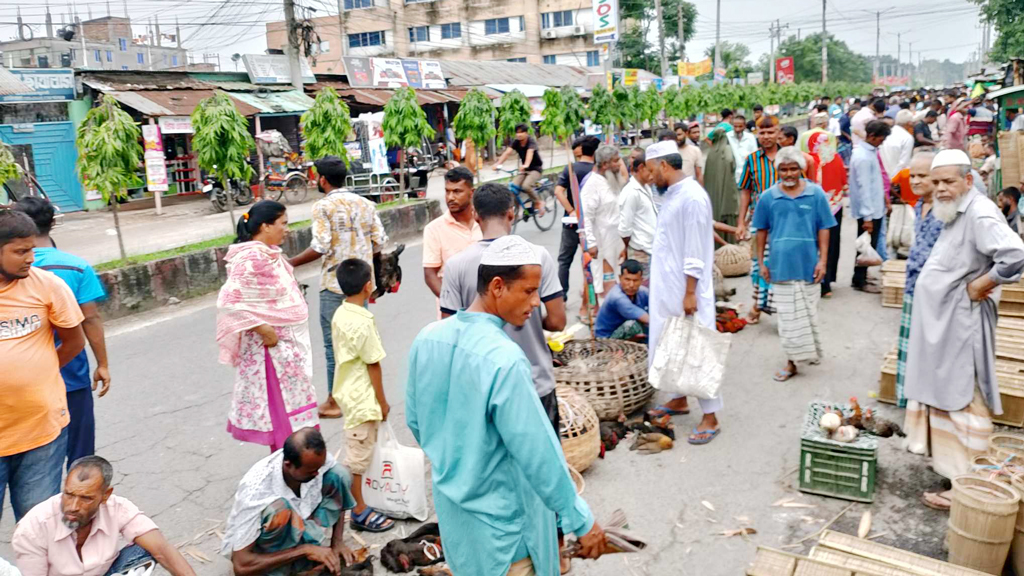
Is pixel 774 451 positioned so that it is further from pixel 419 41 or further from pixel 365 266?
pixel 419 41

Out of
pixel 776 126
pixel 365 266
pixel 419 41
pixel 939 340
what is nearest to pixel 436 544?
pixel 365 266

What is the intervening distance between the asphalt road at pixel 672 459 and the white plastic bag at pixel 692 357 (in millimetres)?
421

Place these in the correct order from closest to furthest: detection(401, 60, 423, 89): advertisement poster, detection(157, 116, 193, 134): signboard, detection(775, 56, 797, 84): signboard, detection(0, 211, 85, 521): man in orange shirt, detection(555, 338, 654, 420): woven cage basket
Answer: detection(0, 211, 85, 521): man in orange shirt < detection(555, 338, 654, 420): woven cage basket < detection(157, 116, 193, 134): signboard < detection(401, 60, 423, 89): advertisement poster < detection(775, 56, 797, 84): signboard

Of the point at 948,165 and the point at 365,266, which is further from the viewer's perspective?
the point at 365,266

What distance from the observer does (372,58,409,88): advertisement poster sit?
2956 centimetres

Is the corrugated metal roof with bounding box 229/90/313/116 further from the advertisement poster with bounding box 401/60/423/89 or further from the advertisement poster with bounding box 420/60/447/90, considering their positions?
the advertisement poster with bounding box 420/60/447/90

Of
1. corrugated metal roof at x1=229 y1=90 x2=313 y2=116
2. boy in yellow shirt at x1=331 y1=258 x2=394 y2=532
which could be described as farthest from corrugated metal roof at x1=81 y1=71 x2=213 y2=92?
boy in yellow shirt at x1=331 y1=258 x2=394 y2=532

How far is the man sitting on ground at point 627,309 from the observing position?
264 inches

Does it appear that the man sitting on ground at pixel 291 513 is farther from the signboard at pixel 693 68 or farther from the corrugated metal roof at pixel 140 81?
the signboard at pixel 693 68

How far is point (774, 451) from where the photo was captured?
5223mm

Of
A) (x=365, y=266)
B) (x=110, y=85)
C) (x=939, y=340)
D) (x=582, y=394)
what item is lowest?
(x=582, y=394)

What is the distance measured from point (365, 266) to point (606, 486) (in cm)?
199

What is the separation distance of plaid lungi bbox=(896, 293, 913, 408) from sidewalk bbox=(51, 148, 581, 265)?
9.73 meters

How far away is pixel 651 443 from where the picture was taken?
5297 mm
